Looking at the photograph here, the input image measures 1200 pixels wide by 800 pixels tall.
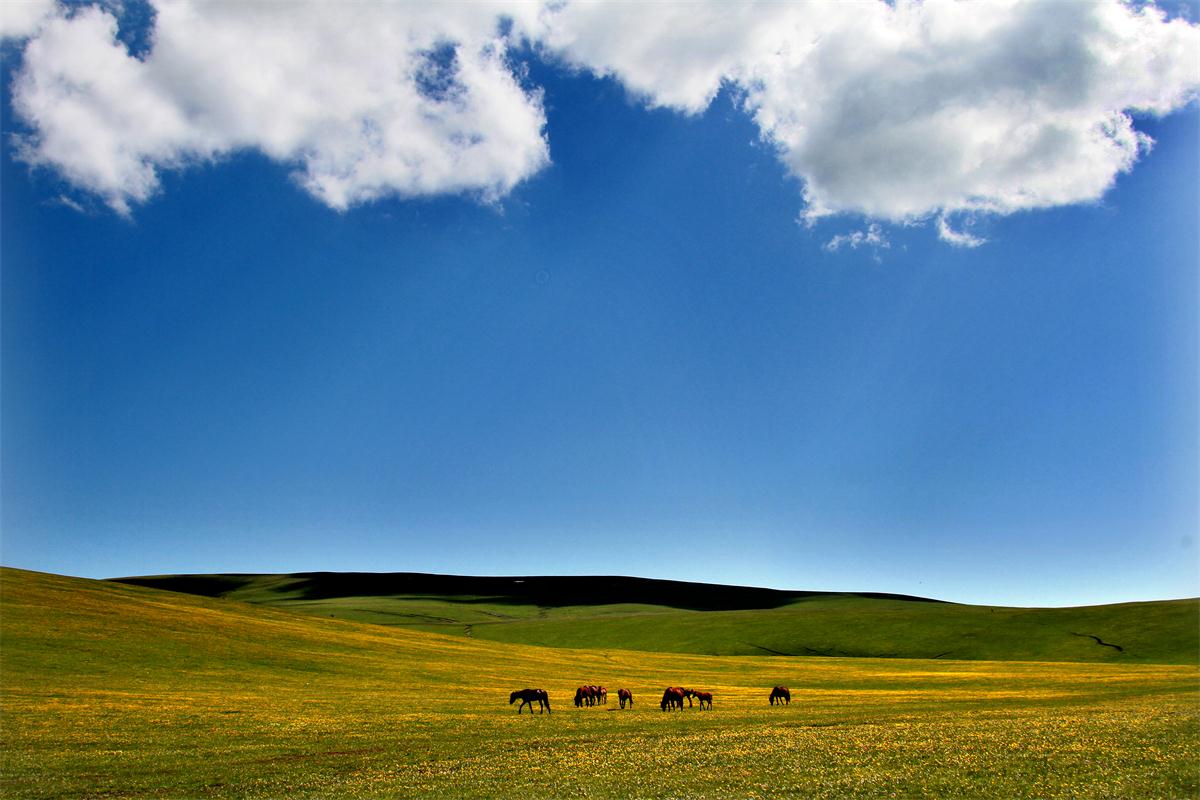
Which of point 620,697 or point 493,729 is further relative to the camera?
point 620,697

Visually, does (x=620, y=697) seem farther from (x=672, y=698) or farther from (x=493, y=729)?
(x=493, y=729)

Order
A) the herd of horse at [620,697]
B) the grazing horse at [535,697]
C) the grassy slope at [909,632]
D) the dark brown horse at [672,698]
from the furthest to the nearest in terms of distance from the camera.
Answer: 1. the grassy slope at [909,632]
2. the dark brown horse at [672,698]
3. the herd of horse at [620,697]
4. the grazing horse at [535,697]

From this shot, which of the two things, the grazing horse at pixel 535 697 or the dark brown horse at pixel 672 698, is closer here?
the grazing horse at pixel 535 697

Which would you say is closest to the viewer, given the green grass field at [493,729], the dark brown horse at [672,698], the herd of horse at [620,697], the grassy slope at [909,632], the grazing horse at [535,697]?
the green grass field at [493,729]

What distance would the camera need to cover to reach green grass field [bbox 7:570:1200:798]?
66.9 feet

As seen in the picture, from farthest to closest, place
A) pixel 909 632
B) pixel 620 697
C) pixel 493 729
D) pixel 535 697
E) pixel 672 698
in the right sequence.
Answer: pixel 909 632
pixel 620 697
pixel 672 698
pixel 535 697
pixel 493 729

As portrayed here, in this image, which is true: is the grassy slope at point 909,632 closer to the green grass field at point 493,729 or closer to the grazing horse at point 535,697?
the green grass field at point 493,729

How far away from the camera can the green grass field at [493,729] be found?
20.4m

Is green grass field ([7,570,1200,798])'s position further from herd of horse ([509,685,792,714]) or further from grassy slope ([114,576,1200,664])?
grassy slope ([114,576,1200,664])

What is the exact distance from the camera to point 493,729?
32656 mm

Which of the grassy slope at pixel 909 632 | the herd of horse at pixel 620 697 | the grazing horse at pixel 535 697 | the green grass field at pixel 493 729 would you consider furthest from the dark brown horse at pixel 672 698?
the grassy slope at pixel 909 632

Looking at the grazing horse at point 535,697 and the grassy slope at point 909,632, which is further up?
the grazing horse at point 535,697

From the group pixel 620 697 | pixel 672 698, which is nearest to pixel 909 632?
pixel 672 698

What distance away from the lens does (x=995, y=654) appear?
111375mm
